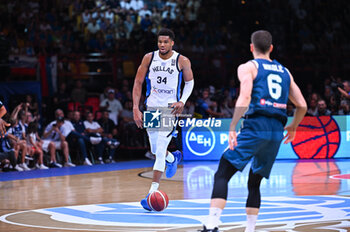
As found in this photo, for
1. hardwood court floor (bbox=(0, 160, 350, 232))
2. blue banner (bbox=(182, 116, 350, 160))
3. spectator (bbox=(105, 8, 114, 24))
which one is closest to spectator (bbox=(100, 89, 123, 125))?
blue banner (bbox=(182, 116, 350, 160))

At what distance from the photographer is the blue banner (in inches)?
587

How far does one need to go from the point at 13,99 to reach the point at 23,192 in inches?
241

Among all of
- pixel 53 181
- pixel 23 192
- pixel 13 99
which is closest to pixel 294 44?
pixel 13 99

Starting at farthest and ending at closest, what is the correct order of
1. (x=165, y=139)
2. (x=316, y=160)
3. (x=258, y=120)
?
(x=316, y=160) → (x=165, y=139) → (x=258, y=120)

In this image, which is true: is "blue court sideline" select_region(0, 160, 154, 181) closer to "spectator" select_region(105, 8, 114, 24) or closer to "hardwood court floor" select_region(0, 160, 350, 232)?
"hardwood court floor" select_region(0, 160, 350, 232)

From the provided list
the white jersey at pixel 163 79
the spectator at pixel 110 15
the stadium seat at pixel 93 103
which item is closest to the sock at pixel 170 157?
the white jersey at pixel 163 79

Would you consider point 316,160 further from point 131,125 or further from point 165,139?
point 165,139

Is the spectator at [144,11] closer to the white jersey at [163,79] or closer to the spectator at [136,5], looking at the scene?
the spectator at [136,5]

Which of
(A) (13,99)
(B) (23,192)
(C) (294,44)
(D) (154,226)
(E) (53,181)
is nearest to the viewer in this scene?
(D) (154,226)

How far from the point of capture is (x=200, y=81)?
19.5 m

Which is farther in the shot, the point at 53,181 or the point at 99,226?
the point at 53,181

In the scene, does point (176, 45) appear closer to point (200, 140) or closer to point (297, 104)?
point (200, 140)

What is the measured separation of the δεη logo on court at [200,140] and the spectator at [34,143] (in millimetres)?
3603

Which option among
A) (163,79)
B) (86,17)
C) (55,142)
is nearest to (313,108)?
(55,142)
